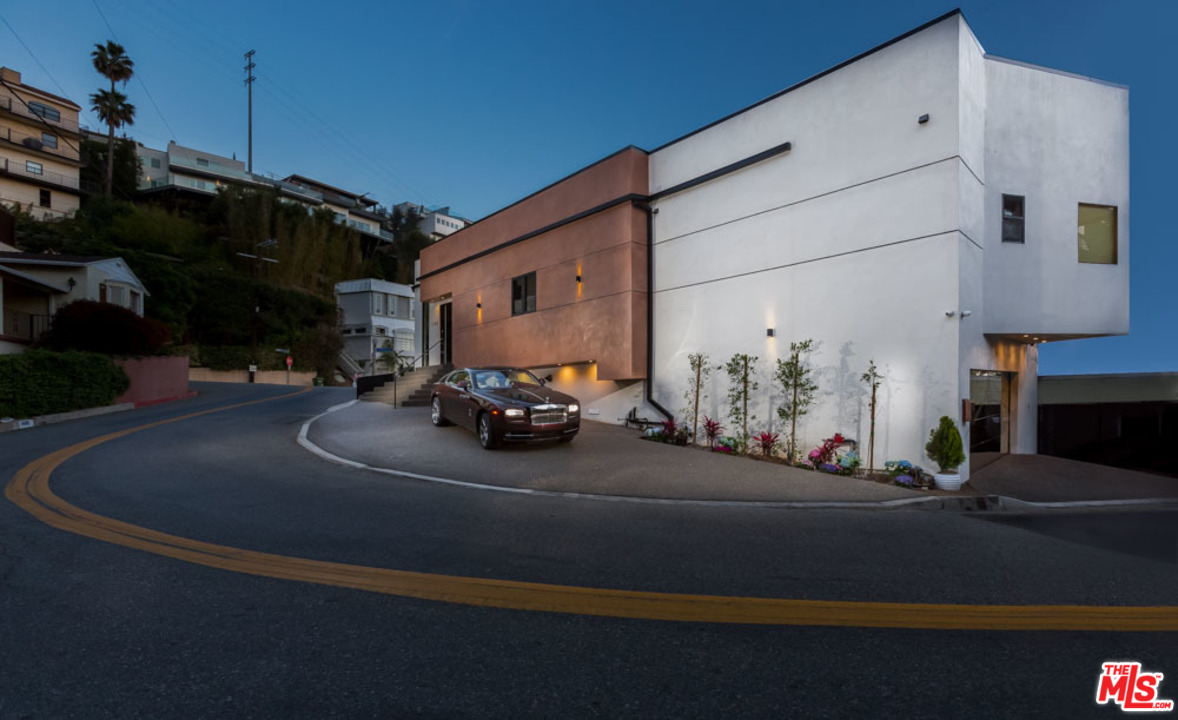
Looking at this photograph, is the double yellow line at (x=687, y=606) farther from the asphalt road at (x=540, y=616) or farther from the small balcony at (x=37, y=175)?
the small balcony at (x=37, y=175)

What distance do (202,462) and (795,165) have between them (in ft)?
40.6

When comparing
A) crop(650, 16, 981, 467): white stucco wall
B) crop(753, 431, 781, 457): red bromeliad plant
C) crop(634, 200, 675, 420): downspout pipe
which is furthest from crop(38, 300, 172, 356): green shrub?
crop(753, 431, 781, 457): red bromeliad plant

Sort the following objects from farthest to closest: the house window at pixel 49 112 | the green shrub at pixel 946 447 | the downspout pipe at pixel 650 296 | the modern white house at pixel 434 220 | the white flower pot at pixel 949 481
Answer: the modern white house at pixel 434 220, the house window at pixel 49 112, the downspout pipe at pixel 650 296, the green shrub at pixel 946 447, the white flower pot at pixel 949 481

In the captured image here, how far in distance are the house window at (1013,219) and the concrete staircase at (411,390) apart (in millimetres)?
15336

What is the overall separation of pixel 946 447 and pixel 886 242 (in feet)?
12.4

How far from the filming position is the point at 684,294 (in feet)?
41.2

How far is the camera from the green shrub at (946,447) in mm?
8224

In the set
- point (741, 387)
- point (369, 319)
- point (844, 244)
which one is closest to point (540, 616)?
point (741, 387)

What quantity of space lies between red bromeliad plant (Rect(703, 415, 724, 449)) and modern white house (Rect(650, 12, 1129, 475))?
48 centimetres

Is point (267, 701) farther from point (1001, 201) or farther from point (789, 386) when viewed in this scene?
point (1001, 201)

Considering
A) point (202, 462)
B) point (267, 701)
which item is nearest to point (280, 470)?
point (202, 462)

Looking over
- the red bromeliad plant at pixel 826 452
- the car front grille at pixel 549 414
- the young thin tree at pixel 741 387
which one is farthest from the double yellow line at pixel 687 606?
the young thin tree at pixel 741 387

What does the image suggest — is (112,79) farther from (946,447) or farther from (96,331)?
(946,447)

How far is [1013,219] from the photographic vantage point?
10.0 metres
